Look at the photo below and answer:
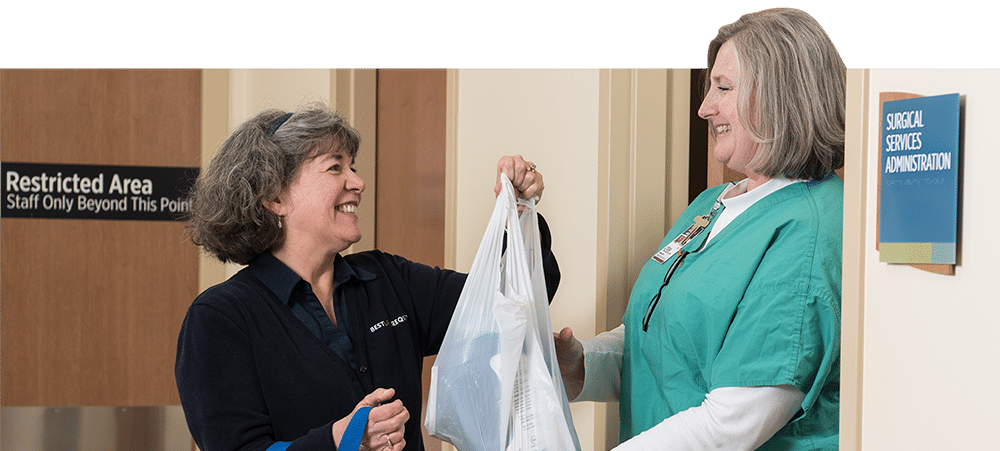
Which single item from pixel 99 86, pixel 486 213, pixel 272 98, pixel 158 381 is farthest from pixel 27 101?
pixel 486 213

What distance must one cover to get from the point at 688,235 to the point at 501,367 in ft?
1.50

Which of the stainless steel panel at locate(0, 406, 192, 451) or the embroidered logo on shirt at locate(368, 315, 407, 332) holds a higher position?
the embroidered logo on shirt at locate(368, 315, 407, 332)

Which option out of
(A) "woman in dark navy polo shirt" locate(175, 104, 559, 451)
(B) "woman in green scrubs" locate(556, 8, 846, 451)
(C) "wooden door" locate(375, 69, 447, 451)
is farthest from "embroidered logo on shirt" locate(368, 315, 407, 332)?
(C) "wooden door" locate(375, 69, 447, 451)

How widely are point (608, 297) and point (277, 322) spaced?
922 mm

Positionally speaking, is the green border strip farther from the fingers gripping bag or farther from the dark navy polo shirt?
the dark navy polo shirt

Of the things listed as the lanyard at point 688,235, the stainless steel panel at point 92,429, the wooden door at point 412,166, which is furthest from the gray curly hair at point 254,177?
the stainless steel panel at point 92,429

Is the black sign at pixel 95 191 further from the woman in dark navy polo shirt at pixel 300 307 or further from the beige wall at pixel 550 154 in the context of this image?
the woman in dark navy polo shirt at pixel 300 307

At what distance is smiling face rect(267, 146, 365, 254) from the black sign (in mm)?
1381

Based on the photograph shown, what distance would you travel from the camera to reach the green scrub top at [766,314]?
1176 millimetres

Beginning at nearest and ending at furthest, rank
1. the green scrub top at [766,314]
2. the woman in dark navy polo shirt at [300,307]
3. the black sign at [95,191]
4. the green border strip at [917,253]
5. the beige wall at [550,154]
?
1. the green border strip at [917,253]
2. the green scrub top at [766,314]
3. the woman in dark navy polo shirt at [300,307]
4. the beige wall at [550,154]
5. the black sign at [95,191]

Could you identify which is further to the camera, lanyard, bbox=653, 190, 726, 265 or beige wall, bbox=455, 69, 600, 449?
beige wall, bbox=455, 69, 600, 449

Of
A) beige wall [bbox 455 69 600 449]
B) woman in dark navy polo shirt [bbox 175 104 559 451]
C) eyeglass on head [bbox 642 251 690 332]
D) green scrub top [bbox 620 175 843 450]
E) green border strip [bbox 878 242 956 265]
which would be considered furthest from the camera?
beige wall [bbox 455 69 600 449]

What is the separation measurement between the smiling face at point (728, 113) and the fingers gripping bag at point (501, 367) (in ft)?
1.31

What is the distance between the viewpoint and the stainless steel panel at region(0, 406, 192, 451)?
2.60 meters
